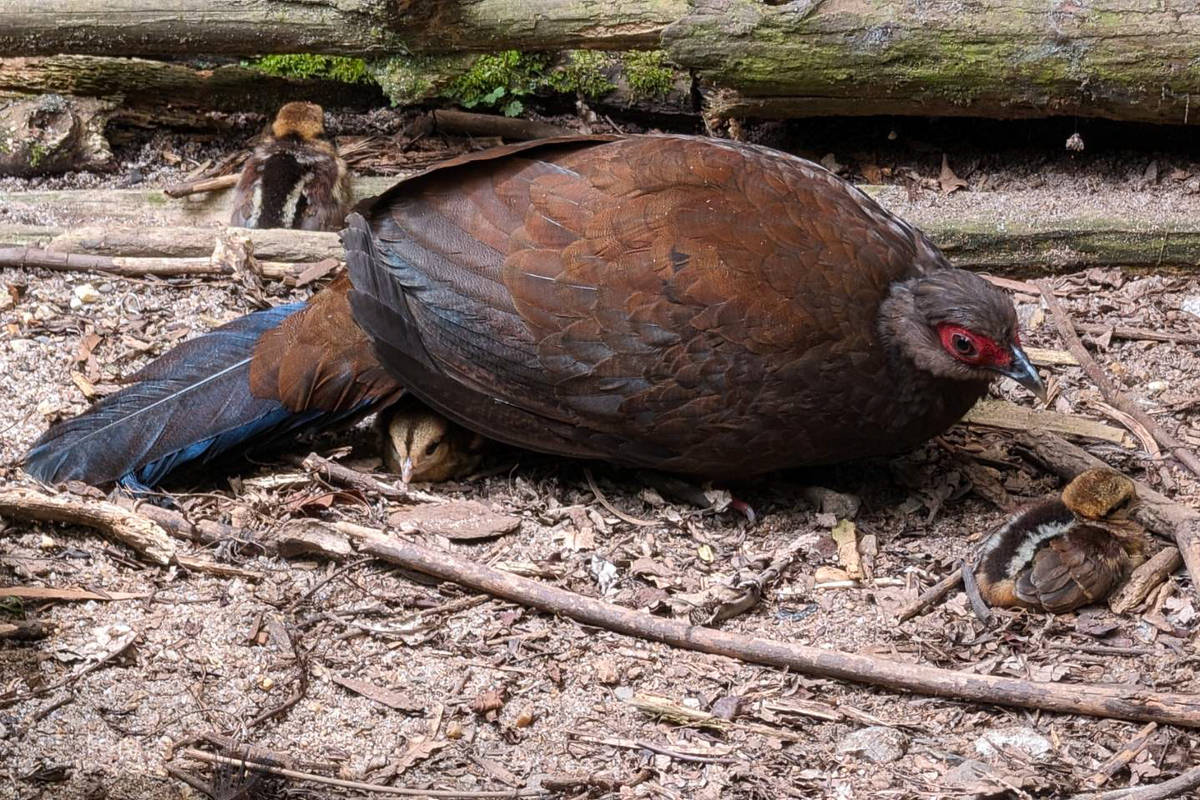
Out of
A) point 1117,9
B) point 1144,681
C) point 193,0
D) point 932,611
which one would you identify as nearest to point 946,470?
point 932,611

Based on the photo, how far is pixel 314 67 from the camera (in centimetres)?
738

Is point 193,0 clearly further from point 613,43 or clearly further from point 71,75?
point 613,43

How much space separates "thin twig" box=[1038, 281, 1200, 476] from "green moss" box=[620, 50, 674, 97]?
2163mm

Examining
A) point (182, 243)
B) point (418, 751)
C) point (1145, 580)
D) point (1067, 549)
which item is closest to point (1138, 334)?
point (1145, 580)

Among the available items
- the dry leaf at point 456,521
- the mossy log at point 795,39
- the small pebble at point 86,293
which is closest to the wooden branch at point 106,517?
the dry leaf at point 456,521

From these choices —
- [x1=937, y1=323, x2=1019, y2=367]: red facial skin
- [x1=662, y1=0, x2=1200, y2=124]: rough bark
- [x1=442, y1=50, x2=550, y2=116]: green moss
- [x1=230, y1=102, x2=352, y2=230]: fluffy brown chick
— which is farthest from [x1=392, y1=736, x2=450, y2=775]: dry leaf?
[x1=442, y1=50, x2=550, y2=116]: green moss

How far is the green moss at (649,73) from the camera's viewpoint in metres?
7.14

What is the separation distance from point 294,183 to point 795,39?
2.34 metres

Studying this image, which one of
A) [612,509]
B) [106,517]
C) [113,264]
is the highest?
[113,264]

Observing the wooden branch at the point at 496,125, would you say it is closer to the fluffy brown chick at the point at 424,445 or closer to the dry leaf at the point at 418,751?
the fluffy brown chick at the point at 424,445

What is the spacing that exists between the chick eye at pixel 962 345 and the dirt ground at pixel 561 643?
0.64 m

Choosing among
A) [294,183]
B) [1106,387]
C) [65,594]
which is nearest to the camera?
[65,594]

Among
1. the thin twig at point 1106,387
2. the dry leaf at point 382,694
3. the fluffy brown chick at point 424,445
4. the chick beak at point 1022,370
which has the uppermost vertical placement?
the chick beak at point 1022,370

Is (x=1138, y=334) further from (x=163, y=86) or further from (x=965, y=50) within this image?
(x=163, y=86)
